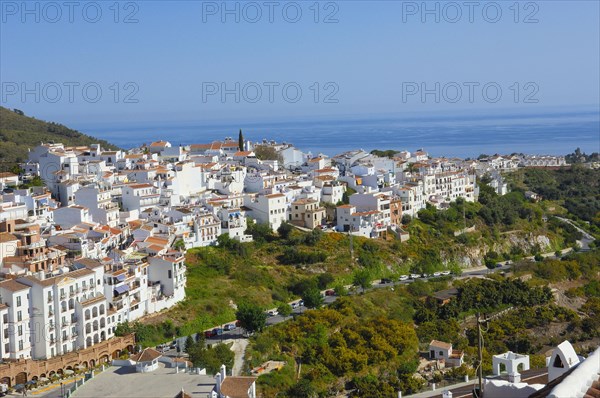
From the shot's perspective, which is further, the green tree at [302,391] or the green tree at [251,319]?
the green tree at [251,319]

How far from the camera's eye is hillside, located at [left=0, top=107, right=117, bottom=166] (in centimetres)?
3956

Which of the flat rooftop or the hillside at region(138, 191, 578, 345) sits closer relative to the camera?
the flat rooftop

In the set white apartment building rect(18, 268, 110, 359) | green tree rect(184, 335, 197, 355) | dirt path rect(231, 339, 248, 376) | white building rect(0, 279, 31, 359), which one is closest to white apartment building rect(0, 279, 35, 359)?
white building rect(0, 279, 31, 359)

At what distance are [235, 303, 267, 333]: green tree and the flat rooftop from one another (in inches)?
199

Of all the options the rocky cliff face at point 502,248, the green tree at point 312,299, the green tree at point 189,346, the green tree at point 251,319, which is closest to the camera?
the green tree at point 189,346

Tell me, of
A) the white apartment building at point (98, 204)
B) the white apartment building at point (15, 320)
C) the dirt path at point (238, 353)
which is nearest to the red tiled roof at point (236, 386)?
the dirt path at point (238, 353)

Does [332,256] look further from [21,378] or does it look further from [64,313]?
[21,378]

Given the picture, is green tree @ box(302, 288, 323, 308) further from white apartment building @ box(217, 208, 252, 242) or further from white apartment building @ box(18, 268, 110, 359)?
white apartment building @ box(18, 268, 110, 359)

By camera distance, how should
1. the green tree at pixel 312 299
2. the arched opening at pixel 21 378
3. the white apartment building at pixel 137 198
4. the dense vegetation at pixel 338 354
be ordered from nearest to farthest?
the arched opening at pixel 21 378 < the dense vegetation at pixel 338 354 < the green tree at pixel 312 299 < the white apartment building at pixel 137 198

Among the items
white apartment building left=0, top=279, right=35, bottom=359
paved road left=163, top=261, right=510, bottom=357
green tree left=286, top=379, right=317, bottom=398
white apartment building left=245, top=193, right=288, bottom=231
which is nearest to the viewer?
green tree left=286, top=379, right=317, bottom=398

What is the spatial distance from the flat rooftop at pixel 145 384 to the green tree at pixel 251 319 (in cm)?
506

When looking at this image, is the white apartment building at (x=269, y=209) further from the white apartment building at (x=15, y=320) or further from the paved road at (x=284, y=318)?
the white apartment building at (x=15, y=320)

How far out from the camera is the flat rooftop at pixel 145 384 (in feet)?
46.0

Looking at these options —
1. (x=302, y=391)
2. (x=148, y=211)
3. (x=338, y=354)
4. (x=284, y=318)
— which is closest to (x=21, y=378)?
(x=302, y=391)
